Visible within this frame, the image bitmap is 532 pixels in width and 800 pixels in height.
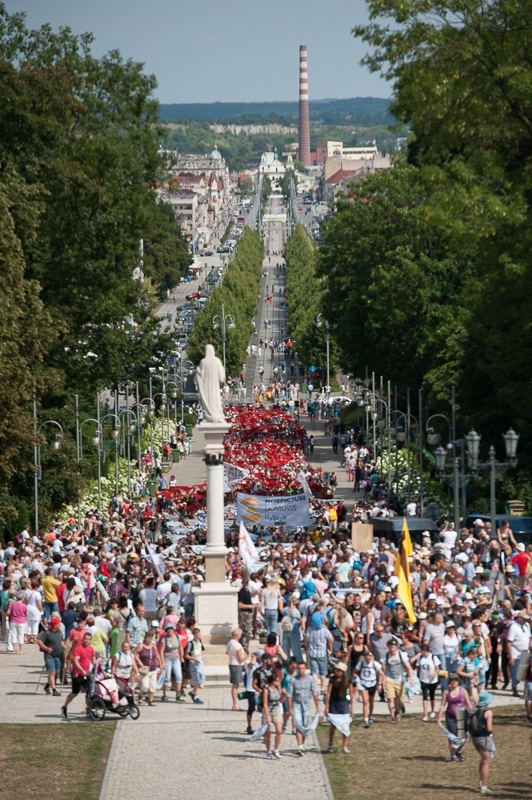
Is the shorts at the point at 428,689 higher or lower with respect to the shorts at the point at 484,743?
lower

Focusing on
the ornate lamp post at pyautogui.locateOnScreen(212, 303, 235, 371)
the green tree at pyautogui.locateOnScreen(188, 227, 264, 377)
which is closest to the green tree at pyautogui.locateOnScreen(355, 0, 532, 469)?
the green tree at pyautogui.locateOnScreen(188, 227, 264, 377)

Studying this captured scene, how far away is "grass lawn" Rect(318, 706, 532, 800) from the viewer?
22.2 meters

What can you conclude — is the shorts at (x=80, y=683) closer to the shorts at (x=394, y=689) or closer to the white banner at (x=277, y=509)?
the shorts at (x=394, y=689)

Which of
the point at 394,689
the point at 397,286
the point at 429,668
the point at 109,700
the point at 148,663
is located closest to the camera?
the point at 394,689

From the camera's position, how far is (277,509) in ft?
141

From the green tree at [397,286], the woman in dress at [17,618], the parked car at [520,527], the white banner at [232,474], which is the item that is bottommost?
the white banner at [232,474]

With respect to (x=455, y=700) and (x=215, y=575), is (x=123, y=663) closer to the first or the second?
(x=215, y=575)

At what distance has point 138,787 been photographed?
74.3ft

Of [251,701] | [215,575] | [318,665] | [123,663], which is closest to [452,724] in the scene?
[251,701]

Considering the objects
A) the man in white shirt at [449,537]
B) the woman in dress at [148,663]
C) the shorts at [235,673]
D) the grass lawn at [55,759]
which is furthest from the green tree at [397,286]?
the grass lawn at [55,759]

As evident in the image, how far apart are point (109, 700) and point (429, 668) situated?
4.68 metres

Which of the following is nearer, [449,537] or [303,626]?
[303,626]

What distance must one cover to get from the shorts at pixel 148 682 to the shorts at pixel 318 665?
240 centimetres

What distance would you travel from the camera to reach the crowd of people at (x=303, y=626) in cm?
2420
